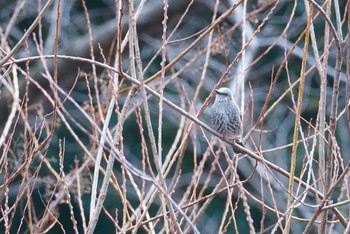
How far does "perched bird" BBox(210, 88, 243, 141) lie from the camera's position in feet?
16.9

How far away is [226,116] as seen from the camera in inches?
208

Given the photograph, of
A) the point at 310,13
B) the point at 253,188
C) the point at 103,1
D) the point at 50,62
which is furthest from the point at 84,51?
the point at 310,13

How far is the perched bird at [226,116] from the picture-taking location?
203 inches

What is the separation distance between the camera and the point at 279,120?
10953 mm

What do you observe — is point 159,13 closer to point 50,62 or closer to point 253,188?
point 50,62

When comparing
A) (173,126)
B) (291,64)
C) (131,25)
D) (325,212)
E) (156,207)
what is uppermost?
(131,25)

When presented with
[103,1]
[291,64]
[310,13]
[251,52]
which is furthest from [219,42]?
[291,64]

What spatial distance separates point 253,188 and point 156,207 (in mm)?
1145

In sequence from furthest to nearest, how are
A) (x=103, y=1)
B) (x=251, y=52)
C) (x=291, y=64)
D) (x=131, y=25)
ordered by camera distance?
(x=291, y=64) < (x=103, y=1) < (x=251, y=52) < (x=131, y=25)

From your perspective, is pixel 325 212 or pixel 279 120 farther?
pixel 279 120

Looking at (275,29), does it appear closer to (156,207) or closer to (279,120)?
(279,120)

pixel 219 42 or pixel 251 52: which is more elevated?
pixel 219 42

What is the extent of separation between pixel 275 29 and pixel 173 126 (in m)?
1.65

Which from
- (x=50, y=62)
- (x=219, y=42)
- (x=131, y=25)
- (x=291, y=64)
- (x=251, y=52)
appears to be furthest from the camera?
(x=291, y=64)
